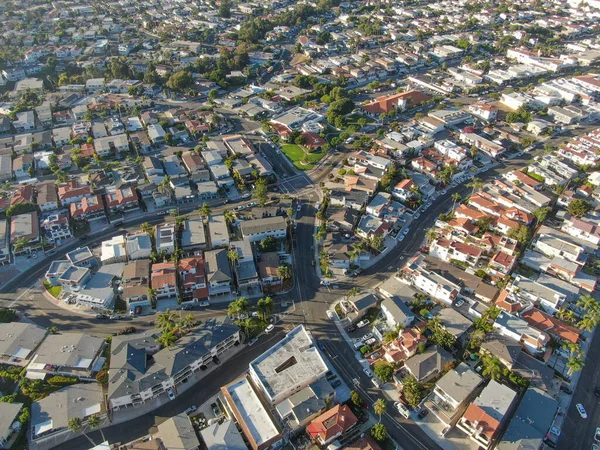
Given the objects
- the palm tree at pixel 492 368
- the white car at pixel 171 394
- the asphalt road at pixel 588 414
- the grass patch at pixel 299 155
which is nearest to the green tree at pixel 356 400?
the palm tree at pixel 492 368

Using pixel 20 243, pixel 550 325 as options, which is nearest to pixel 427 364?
pixel 550 325

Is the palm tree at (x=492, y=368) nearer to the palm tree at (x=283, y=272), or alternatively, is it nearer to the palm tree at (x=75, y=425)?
the palm tree at (x=283, y=272)

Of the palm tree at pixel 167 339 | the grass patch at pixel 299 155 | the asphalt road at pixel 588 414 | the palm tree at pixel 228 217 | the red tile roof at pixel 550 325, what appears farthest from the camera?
the grass patch at pixel 299 155

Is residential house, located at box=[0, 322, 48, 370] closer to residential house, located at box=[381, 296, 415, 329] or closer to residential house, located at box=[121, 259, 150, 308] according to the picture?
residential house, located at box=[121, 259, 150, 308]

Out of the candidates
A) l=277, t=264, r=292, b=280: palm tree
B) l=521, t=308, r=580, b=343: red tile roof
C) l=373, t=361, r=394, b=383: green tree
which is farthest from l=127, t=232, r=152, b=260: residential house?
l=521, t=308, r=580, b=343: red tile roof

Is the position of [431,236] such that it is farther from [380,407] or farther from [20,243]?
[20,243]

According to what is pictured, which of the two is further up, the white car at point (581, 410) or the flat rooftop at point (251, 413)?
the flat rooftop at point (251, 413)
